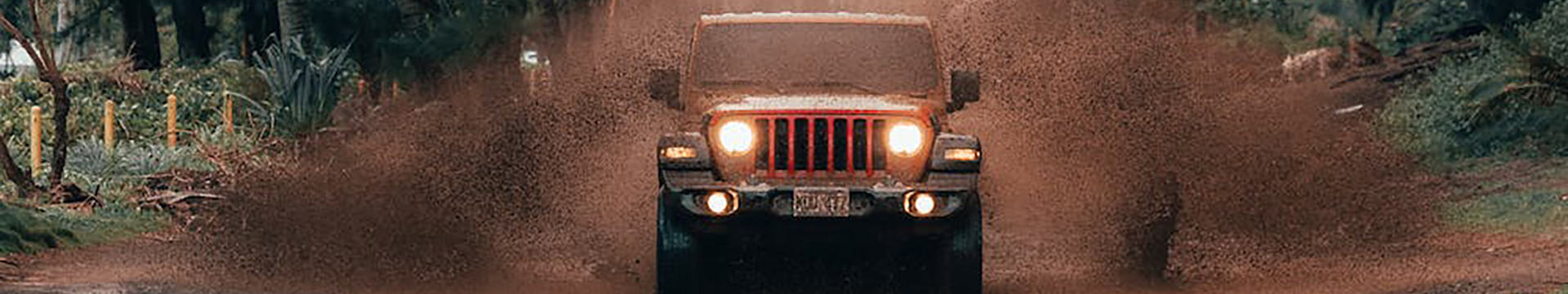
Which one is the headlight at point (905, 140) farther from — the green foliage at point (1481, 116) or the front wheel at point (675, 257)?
the green foliage at point (1481, 116)

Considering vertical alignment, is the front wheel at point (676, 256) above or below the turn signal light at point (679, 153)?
below

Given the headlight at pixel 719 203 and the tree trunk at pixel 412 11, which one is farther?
the tree trunk at pixel 412 11

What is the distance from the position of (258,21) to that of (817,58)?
2924 centimetres

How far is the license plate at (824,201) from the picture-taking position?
11602mm

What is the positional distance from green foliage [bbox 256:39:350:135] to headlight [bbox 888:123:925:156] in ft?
47.0

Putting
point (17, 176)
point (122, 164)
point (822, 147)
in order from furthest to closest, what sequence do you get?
point (122, 164), point (17, 176), point (822, 147)

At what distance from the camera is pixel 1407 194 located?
22.2 metres

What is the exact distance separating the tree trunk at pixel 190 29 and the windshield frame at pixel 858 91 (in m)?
26.3

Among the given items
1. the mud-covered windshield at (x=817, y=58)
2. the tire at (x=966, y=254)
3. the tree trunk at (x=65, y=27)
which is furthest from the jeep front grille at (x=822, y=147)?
the tree trunk at (x=65, y=27)

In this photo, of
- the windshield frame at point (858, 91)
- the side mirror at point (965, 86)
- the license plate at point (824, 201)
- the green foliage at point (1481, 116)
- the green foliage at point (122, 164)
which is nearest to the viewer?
the license plate at point (824, 201)

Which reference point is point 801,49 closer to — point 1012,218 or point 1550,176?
point 1012,218

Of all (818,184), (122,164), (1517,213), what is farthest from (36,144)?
(1517,213)

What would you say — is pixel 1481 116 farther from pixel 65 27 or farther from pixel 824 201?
pixel 65 27

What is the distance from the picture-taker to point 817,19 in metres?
14.2
